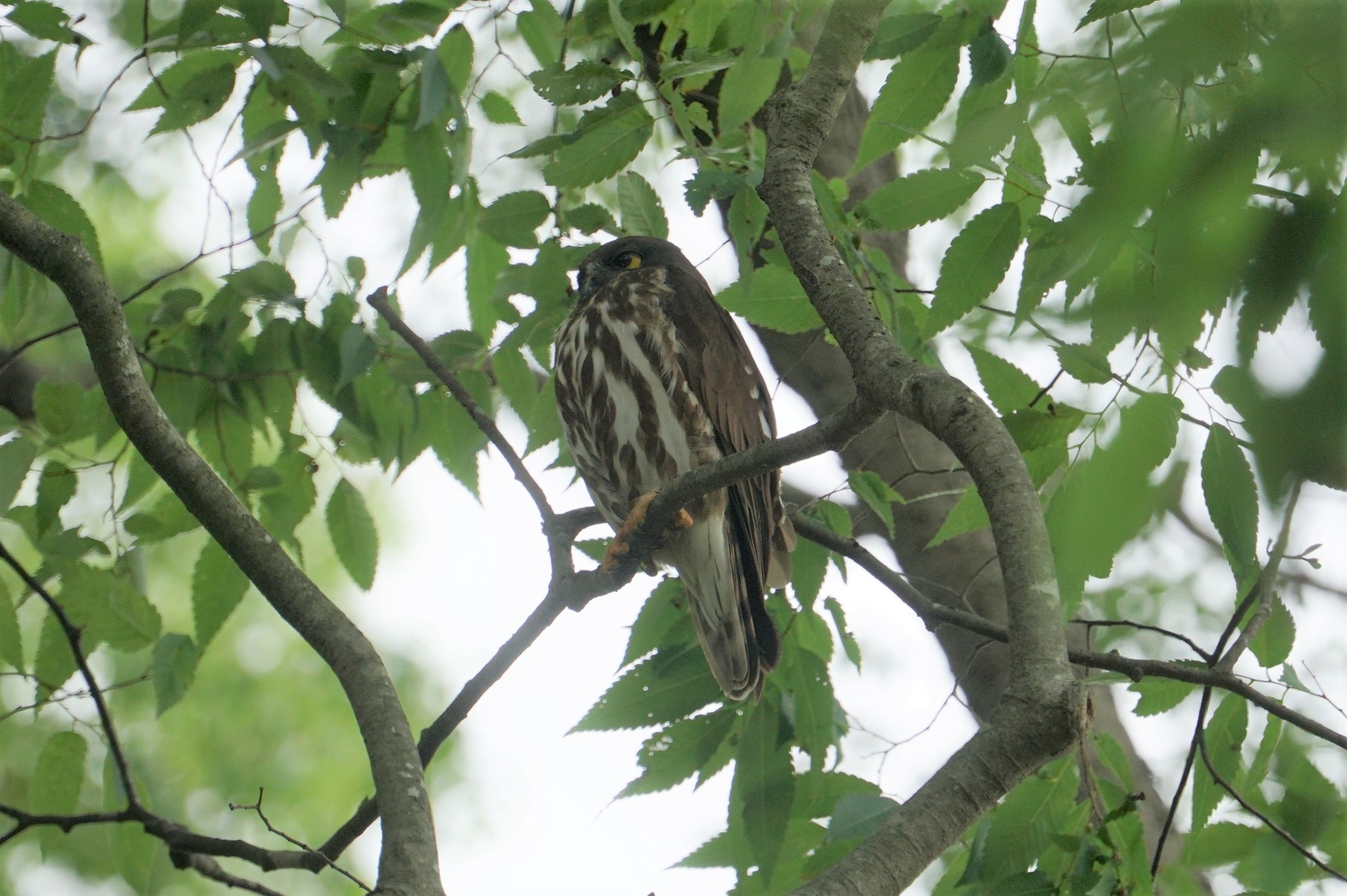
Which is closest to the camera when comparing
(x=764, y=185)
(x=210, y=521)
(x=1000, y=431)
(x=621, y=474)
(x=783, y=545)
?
(x=1000, y=431)

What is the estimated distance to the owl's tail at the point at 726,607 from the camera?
295 cm

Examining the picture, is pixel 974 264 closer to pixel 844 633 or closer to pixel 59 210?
pixel 844 633

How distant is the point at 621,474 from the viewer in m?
3.75

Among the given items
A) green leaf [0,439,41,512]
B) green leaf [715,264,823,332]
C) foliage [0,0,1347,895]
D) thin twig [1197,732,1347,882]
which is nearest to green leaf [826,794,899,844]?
foliage [0,0,1347,895]

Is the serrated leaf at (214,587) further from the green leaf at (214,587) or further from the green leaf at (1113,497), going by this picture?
the green leaf at (1113,497)

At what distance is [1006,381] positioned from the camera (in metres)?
2.67

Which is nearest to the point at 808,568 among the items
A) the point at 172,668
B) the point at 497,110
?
the point at 497,110

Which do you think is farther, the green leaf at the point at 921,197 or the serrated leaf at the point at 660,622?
the serrated leaf at the point at 660,622

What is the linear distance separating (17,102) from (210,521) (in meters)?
1.34

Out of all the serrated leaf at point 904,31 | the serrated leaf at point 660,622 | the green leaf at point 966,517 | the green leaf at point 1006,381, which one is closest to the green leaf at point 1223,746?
the green leaf at point 966,517

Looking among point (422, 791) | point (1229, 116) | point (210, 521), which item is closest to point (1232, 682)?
point (422, 791)

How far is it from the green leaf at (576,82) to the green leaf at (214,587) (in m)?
1.33

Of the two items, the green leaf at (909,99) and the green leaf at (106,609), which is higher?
the green leaf at (909,99)

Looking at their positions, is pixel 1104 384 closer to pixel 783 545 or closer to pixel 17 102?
pixel 783 545
